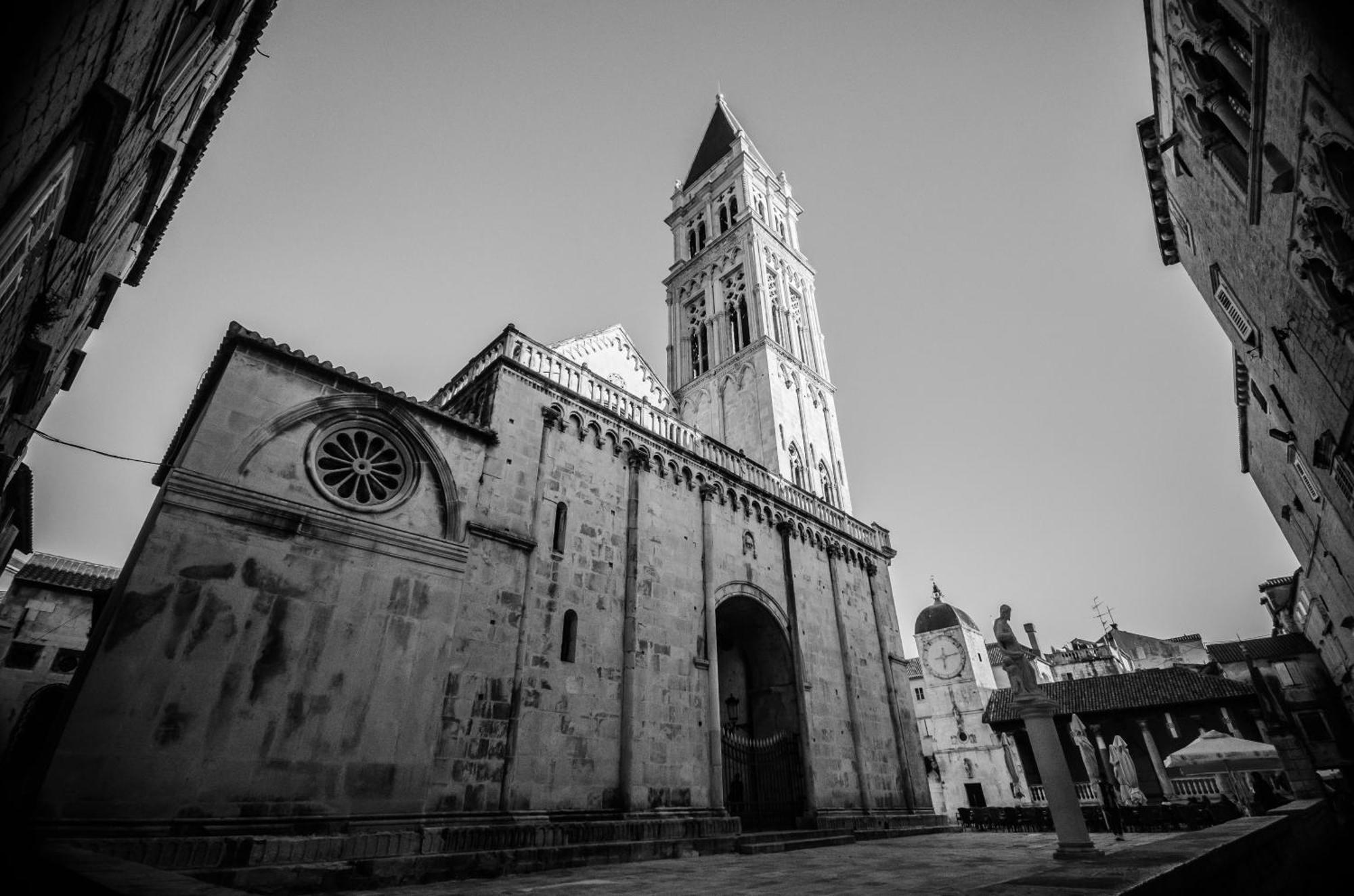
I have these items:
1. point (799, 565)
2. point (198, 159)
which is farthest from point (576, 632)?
point (198, 159)

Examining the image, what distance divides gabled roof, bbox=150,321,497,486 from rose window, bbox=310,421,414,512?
0.78 metres

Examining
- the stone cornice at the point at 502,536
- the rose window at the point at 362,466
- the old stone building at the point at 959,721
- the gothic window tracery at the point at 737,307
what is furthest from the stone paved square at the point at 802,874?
the old stone building at the point at 959,721

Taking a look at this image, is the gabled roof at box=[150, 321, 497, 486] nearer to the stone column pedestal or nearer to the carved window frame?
the carved window frame

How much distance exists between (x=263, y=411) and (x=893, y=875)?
1230 centimetres

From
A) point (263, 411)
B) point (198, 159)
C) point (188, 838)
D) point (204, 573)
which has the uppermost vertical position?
point (198, 159)

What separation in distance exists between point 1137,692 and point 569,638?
120ft

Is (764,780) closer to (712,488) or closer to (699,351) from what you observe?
(712,488)

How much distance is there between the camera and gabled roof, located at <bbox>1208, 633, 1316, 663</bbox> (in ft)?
111

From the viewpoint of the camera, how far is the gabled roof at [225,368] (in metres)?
9.81

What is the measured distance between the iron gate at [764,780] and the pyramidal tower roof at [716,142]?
3455 centimetres

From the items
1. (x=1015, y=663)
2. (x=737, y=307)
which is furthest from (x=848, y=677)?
(x=737, y=307)

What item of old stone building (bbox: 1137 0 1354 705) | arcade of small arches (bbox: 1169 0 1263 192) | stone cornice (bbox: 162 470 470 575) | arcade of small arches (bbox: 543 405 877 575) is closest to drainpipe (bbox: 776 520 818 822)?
arcade of small arches (bbox: 543 405 877 575)

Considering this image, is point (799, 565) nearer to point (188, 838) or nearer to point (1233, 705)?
point (188, 838)

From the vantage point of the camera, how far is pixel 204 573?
830cm
